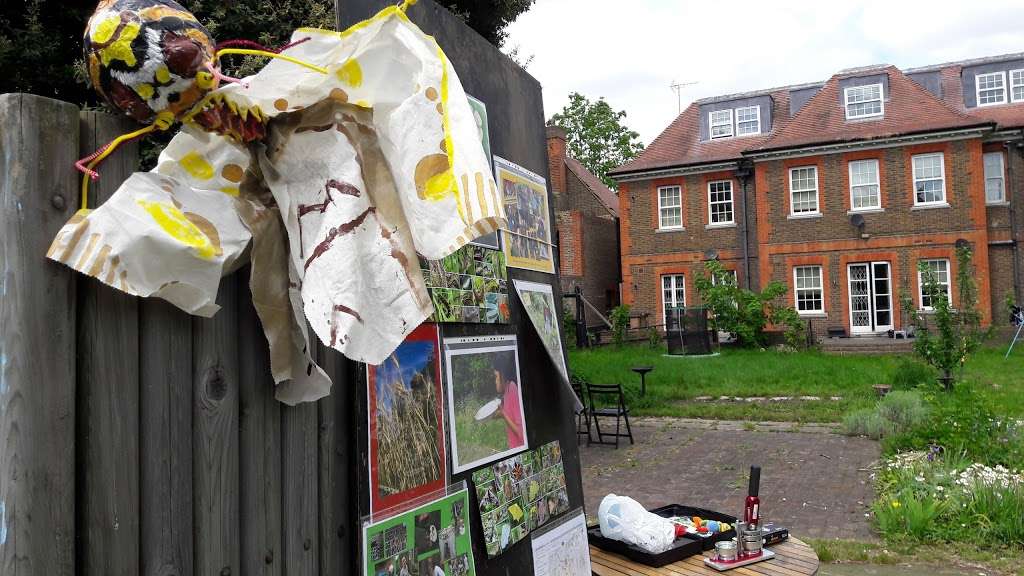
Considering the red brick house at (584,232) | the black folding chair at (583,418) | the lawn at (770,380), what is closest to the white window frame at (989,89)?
the lawn at (770,380)

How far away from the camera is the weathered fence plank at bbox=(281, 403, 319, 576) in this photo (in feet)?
5.68

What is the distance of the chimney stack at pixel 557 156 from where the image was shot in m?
29.3

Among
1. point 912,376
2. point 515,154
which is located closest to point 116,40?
point 515,154

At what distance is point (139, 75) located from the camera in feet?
4.73

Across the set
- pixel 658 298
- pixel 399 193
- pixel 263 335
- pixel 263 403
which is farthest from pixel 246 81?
pixel 658 298

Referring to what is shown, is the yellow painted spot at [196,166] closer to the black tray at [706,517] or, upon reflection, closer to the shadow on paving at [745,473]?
the black tray at [706,517]

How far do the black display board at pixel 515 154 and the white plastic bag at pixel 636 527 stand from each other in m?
0.37

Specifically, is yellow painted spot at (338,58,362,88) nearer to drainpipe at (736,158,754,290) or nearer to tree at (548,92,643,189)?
drainpipe at (736,158,754,290)

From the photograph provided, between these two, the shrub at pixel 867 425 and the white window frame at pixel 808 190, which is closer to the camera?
the shrub at pixel 867 425

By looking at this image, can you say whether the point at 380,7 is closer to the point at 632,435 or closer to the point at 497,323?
the point at 497,323

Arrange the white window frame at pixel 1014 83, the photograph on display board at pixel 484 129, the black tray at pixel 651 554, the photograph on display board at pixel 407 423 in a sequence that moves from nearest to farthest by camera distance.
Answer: the photograph on display board at pixel 407 423 < the photograph on display board at pixel 484 129 < the black tray at pixel 651 554 < the white window frame at pixel 1014 83

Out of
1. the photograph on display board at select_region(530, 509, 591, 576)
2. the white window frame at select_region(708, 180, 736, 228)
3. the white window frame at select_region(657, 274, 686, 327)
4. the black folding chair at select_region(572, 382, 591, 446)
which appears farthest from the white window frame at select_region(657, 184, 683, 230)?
the photograph on display board at select_region(530, 509, 591, 576)

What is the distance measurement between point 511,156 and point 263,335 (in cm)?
146

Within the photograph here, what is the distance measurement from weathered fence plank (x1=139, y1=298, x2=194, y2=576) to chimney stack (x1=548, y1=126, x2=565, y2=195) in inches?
1105
